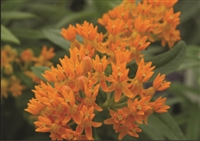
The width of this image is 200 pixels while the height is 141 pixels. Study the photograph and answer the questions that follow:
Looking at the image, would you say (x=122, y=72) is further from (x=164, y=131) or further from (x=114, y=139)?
(x=114, y=139)

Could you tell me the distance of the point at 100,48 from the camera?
127cm

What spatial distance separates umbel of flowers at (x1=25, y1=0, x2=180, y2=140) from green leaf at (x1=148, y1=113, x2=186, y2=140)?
0.53 ft

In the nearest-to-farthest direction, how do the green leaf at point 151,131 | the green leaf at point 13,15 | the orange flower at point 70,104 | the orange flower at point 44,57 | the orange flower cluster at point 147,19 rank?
the orange flower at point 70,104, the orange flower cluster at point 147,19, the green leaf at point 151,131, the orange flower at point 44,57, the green leaf at point 13,15

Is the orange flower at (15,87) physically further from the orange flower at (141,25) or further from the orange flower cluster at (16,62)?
the orange flower at (141,25)

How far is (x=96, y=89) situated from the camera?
43.2 inches

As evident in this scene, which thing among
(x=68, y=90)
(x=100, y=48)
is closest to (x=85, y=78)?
(x=68, y=90)

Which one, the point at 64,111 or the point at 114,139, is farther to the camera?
the point at 114,139

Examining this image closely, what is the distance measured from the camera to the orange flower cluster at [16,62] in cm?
166

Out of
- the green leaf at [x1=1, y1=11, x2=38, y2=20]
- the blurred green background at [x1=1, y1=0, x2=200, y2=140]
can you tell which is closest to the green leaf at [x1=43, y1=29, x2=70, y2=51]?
the blurred green background at [x1=1, y1=0, x2=200, y2=140]

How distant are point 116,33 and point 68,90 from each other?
0.30 meters

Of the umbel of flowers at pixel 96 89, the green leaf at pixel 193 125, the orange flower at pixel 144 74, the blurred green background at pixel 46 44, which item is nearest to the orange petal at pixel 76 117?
the umbel of flowers at pixel 96 89

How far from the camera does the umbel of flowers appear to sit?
1.09 meters

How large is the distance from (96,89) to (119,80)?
82 millimetres

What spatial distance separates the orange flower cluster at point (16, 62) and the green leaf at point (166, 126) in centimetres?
55
